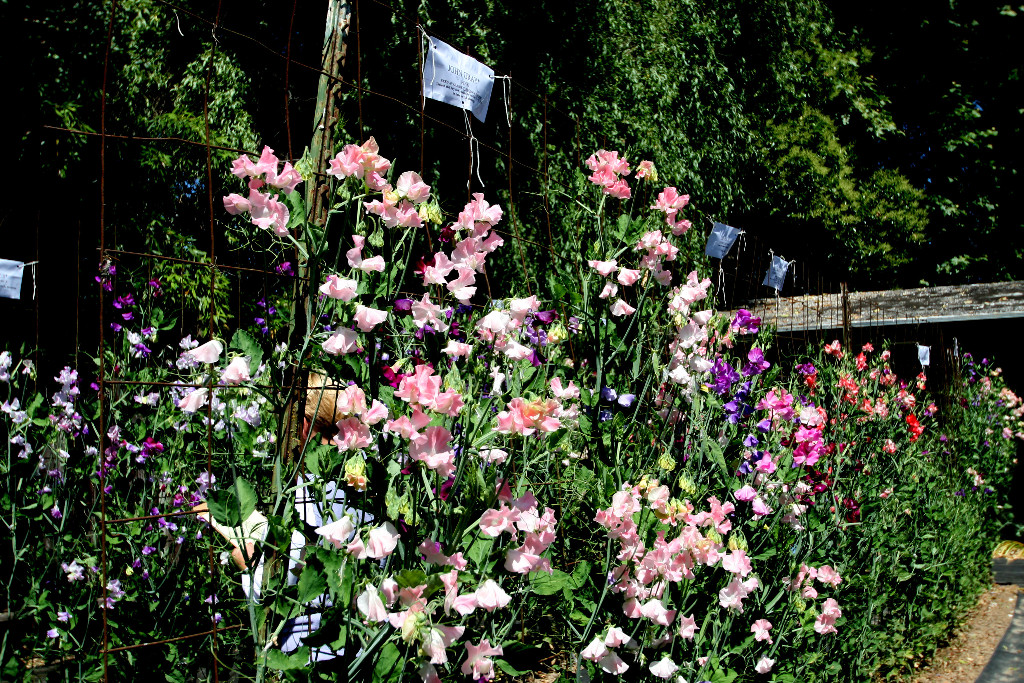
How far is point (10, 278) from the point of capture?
2881 millimetres

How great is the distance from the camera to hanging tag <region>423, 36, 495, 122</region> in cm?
181

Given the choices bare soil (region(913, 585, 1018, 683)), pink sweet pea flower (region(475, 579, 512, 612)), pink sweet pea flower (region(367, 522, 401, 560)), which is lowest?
bare soil (region(913, 585, 1018, 683))

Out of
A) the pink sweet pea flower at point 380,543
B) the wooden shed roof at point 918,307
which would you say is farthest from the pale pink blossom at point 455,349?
the wooden shed roof at point 918,307

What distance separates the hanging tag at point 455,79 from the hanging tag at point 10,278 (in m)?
2.02

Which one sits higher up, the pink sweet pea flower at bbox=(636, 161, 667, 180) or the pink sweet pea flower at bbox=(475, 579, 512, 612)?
the pink sweet pea flower at bbox=(636, 161, 667, 180)

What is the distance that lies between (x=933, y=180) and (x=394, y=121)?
45.5 ft

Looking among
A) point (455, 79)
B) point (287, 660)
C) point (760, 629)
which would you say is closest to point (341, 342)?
point (287, 660)

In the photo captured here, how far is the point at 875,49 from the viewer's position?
637 inches

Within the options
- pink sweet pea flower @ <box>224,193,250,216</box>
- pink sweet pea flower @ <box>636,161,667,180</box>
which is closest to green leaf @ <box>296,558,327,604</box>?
pink sweet pea flower @ <box>224,193,250,216</box>

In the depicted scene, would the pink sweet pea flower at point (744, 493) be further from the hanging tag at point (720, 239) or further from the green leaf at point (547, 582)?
the hanging tag at point (720, 239)

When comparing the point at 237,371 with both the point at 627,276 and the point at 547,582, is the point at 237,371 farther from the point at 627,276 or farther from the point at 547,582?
the point at 627,276

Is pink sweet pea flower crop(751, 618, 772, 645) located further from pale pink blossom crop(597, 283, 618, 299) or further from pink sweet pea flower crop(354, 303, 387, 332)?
pink sweet pea flower crop(354, 303, 387, 332)

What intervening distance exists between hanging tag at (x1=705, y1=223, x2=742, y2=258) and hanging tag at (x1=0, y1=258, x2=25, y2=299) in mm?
2898

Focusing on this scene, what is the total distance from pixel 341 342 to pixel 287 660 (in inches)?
18.2
